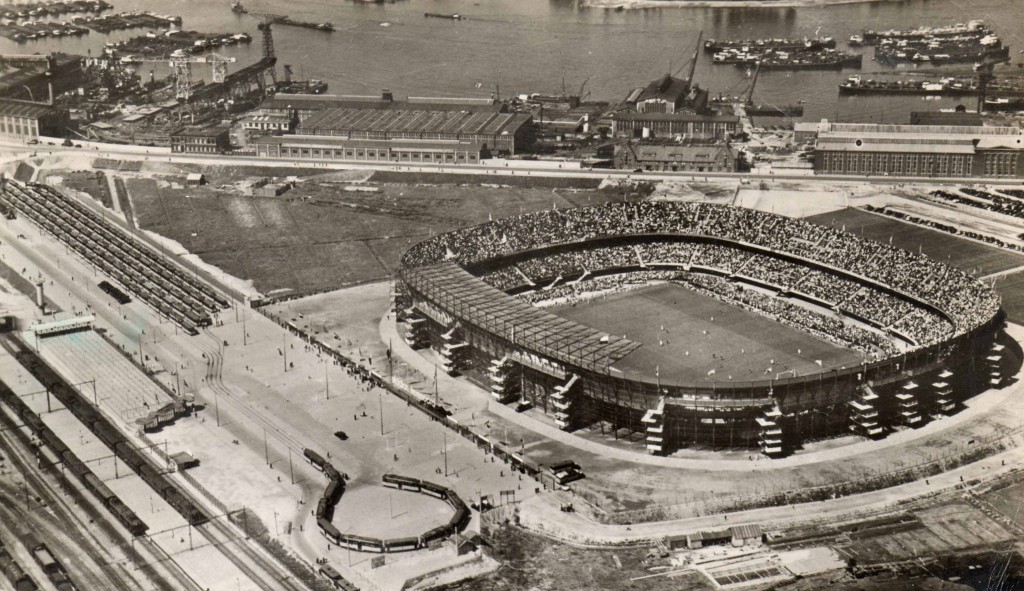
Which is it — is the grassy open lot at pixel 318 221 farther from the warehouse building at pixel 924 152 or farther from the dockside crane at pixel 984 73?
the dockside crane at pixel 984 73

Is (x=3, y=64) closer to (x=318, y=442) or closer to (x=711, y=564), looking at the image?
(x=318, y=442)

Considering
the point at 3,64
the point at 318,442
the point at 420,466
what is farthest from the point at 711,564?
the point at 3,64

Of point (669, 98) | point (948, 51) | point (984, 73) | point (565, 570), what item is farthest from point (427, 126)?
point (565, 570)

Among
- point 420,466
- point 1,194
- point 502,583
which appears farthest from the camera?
point 1,194

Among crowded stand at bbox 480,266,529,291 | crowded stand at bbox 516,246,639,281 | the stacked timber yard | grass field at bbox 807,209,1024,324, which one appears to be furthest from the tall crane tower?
grass field at bbox 807,209,1024,324

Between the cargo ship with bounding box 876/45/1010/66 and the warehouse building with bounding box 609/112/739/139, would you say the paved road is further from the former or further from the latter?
the cargo ship with bounding box 876/45/1010/66

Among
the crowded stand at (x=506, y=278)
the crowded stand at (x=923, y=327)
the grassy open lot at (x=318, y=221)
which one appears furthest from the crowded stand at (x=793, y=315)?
the grassy open lot at (x=318, y=221)
